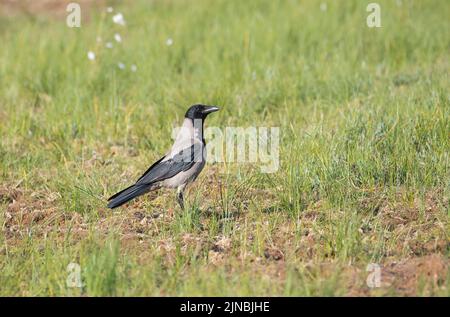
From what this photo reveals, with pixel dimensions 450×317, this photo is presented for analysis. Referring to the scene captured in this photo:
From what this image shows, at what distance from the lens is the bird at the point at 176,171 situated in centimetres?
620

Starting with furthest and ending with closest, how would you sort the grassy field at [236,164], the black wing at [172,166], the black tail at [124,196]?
the black wing at [172,166] → the black tail at [124,196] → the grassy field at [236,164]

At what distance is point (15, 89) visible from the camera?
9047mm

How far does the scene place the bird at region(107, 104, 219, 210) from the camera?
6.20m

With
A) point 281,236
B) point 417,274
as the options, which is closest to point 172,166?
point 281,236

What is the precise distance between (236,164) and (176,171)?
2.44 ft

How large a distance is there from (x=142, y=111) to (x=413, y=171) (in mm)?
3018

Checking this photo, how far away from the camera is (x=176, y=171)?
21.3ft

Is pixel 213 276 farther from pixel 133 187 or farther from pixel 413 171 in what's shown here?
pixel 413 171

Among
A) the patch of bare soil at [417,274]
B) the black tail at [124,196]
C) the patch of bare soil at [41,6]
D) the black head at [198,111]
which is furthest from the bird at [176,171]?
the patch of bare soil at [41,6]

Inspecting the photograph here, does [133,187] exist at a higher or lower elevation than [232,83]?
lower

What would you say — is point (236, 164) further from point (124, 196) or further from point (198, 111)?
point (124, 196)

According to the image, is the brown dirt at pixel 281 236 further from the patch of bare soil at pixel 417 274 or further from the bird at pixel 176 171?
the bird at pixel 176 171

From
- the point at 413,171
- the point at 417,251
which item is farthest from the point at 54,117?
the point at 417,251
